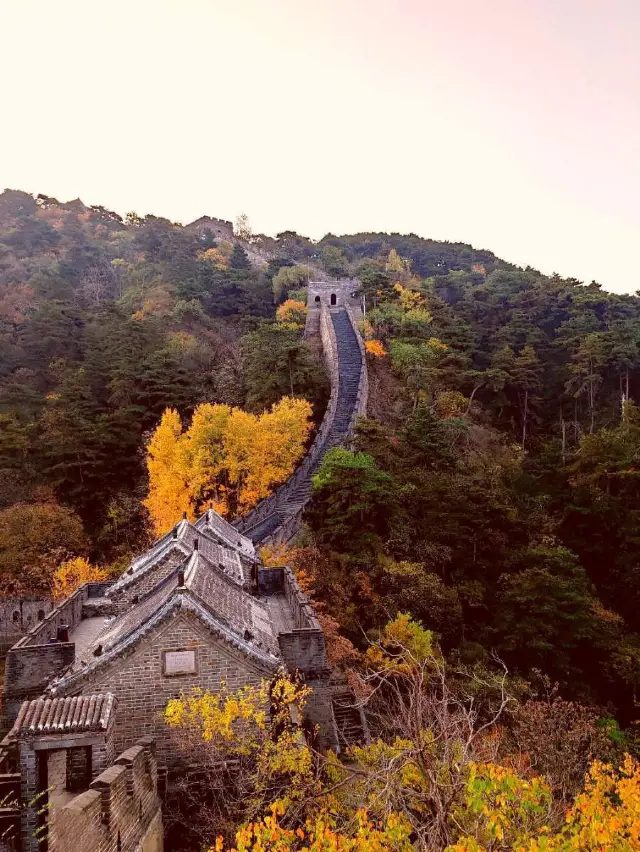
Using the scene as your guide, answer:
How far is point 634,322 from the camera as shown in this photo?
177ft

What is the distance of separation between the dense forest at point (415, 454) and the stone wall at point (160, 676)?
4.04 metres

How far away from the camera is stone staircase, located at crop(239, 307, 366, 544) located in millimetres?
33188

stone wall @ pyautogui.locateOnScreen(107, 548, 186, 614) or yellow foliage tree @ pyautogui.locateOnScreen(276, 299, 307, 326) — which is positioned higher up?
yellow foliage tree @ pyautogui.locateOnScreen(276, 299, 307, 326)

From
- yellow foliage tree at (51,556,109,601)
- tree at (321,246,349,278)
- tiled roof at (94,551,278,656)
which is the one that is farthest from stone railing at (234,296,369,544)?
tree at (321,246,349,278)

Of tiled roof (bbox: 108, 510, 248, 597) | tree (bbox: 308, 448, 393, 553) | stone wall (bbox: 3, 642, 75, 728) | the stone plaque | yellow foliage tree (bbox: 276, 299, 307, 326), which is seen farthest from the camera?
yellow foliage tree (bbox: 276, 299, 307, 326)

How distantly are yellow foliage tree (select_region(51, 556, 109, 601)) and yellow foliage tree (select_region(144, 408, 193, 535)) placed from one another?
4.38 meters

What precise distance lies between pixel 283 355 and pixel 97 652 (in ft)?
107

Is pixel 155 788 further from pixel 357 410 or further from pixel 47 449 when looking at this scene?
pixel 357 410

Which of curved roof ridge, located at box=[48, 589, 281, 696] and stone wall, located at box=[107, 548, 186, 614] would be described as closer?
curved roof ridge, located at box=[48, 589, 281, 696]

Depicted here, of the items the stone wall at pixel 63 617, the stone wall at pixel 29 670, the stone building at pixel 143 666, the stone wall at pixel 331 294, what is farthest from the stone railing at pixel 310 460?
the stone wall at pixel 29 670

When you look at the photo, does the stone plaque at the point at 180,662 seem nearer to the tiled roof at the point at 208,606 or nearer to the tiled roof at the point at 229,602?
the tiled roof at the point at 208,606

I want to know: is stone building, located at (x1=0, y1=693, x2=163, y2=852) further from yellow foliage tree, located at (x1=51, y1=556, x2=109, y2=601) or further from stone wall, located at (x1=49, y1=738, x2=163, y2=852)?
yellow foliage tree, located at (x1=51, y1=556, x2=109, y2=601)

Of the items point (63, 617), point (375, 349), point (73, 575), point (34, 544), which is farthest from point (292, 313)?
point (63, 617)

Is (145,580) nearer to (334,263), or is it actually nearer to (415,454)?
(415,454)
